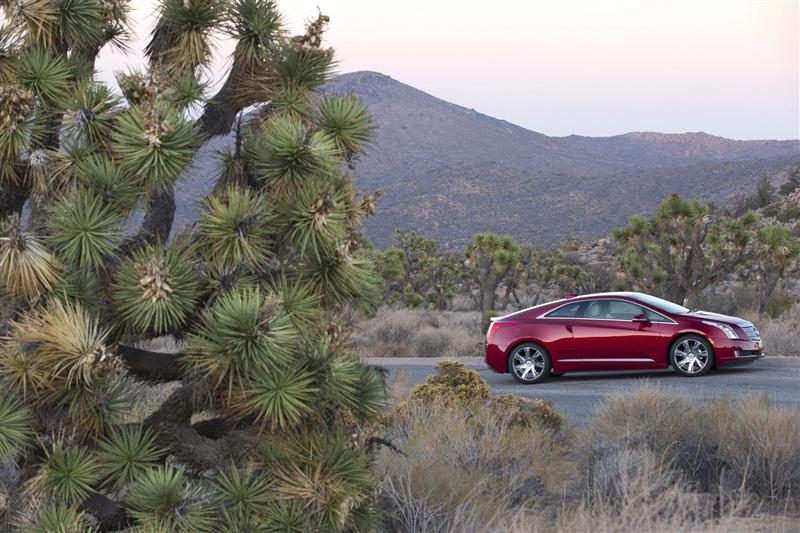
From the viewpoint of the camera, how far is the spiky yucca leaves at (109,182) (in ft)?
22.3

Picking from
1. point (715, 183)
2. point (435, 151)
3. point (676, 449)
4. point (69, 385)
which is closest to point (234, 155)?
point (69, 385)

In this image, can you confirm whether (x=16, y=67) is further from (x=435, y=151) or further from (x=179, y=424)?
(x=435, y=151)

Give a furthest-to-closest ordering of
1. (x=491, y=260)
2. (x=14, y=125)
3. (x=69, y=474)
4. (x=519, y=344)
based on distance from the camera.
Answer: (x=491, y=260), (x=519, y=344), (x=14, y=125), (x=69, y=474)

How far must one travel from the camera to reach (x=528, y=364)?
19.9 m

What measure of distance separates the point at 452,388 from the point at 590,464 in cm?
289

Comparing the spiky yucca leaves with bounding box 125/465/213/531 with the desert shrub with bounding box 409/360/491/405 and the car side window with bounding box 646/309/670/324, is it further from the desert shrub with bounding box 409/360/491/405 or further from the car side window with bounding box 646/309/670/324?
the car side window with bounding box 646/309/670/324

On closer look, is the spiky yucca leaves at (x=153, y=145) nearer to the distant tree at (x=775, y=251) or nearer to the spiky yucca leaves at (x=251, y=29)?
the spiky yucca leaves at (x=251, y=29)

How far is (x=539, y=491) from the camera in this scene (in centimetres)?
992

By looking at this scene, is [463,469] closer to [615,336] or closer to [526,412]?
[526,412]

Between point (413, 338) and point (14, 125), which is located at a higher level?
point (14, 125)

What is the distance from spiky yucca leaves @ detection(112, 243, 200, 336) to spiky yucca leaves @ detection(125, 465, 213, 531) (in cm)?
86

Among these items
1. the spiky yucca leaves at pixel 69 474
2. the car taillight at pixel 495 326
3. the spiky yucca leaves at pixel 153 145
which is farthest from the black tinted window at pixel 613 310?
the spiky yucca leaves at pixel 69 474

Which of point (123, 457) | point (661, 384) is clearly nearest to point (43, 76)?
point (123, 457)

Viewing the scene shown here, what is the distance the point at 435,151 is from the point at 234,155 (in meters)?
117
